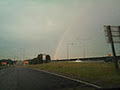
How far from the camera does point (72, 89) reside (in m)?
6.90

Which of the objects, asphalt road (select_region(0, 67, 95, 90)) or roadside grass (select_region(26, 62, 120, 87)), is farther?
roadside grass (select_region(26, 62, 120, 87))

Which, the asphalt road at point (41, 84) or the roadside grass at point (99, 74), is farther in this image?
the roadside grass at point (99, 74)

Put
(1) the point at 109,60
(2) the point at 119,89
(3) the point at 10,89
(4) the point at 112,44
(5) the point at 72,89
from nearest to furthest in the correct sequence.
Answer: (2) the point at 119,89, (5) the point at 72,89, (3) the point at 10,89, (4) the point at 112,44, (1) the point at 109,60

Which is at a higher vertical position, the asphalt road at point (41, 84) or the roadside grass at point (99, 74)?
the roadside grass at point (99, 74)

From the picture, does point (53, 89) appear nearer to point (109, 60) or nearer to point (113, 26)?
point (113, 26)

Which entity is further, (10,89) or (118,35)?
(118,35)

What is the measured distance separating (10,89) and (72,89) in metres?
3.62

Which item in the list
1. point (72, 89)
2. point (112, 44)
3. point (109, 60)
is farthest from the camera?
point (109, 60)

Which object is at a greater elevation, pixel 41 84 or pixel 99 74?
pixel 99 74

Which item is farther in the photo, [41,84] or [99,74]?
[99,74]

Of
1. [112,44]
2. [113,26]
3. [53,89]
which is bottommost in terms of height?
[53,89]

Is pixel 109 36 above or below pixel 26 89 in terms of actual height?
above

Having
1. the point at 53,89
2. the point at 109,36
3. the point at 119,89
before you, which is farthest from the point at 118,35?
Result: the point at 53,89

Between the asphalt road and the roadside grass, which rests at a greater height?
the roadside grass
